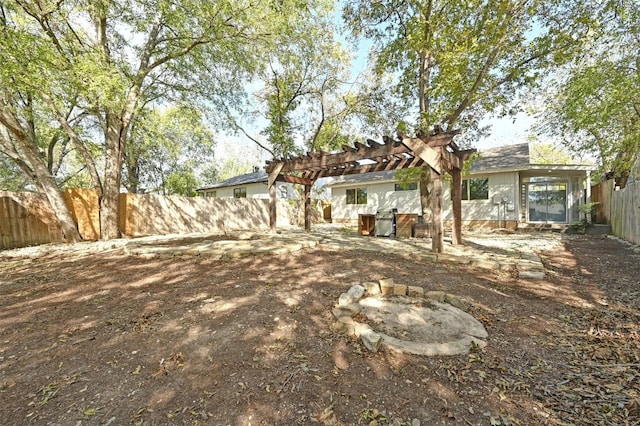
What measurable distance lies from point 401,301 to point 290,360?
1.49 metres

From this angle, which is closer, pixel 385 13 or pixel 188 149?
pixel 385 13

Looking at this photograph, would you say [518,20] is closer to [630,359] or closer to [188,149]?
[630,359]

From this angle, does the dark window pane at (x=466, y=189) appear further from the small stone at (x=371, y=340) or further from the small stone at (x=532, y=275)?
the small stone at (x=371, y=340)

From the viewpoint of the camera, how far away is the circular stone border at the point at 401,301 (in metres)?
2.04

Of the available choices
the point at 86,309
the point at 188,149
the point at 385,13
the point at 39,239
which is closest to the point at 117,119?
the point at 39,239

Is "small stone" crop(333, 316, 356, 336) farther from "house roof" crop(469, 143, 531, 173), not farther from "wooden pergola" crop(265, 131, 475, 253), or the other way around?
"house roof" crop(469, 143, 531, 173)

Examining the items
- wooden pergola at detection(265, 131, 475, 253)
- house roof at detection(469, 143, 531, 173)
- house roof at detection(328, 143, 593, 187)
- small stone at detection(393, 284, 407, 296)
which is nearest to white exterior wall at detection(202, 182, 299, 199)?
house roof at detection(328, 143, 593, 187)

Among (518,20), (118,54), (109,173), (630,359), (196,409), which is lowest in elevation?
(630,359)

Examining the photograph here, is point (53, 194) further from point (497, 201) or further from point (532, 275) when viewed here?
point (497, 201)

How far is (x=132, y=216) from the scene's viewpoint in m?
9.50

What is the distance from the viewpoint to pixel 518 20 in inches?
252

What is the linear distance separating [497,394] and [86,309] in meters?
3.89

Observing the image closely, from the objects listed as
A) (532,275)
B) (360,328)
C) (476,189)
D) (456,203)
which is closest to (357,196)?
(476,189)

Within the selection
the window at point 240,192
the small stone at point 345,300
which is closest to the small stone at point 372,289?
the small stone at point 345,300
